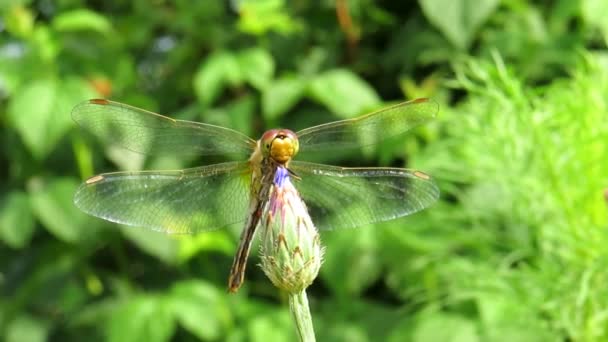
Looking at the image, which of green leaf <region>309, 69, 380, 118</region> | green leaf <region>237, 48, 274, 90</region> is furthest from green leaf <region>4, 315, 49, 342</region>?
green leaf <region>309, 69, 380, 118</region>

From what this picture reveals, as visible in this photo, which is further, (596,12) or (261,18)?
(261,18)

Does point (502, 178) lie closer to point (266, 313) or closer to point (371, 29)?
point (266, 313)

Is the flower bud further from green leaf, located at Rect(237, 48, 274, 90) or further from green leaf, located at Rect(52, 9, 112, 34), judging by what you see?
green leaf, located at Rect(52, 9, 112, 34)

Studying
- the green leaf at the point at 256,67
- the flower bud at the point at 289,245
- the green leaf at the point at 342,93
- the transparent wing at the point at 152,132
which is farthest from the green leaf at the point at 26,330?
the flower bud at the point at 289,245

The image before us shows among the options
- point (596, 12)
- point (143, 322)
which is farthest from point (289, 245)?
point (143, 322)

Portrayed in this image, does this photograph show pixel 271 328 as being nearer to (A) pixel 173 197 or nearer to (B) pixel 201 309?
(B) pixel 201 309

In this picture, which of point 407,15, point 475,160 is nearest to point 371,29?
point 407,15
